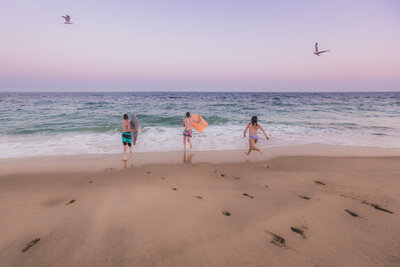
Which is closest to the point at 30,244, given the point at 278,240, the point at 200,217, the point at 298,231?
the point at 200,217

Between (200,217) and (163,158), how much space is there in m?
4.21

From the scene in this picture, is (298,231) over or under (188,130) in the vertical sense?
under

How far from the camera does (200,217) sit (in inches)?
130

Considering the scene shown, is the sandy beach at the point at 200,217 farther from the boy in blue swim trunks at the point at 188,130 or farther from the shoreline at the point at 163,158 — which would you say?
the boy in blue swim trunks at the point at 188,130

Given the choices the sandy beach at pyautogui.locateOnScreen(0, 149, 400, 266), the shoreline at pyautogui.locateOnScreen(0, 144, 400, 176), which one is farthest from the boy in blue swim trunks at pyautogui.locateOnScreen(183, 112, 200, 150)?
the sandy beach at pyautogui.locateOnScreen(0, 149, 400, 266)

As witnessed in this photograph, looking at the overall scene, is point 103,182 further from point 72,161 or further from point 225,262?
point 225,262

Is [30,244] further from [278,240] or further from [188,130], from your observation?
[188,130]

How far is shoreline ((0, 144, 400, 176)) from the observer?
6121 mm

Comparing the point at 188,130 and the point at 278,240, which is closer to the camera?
the point at 278,240

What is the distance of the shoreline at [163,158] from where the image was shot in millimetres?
6121

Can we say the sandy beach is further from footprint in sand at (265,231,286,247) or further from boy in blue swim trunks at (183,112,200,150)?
boy in blue swim trunks at (183,112,200,150)

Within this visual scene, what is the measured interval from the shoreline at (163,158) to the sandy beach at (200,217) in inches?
15.1

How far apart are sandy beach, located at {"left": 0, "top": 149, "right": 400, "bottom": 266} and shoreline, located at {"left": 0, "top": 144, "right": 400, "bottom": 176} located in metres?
0.38

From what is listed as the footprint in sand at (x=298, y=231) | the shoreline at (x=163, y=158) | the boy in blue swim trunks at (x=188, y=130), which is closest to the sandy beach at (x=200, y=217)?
the footprint in sand at (x=298, y=231)
